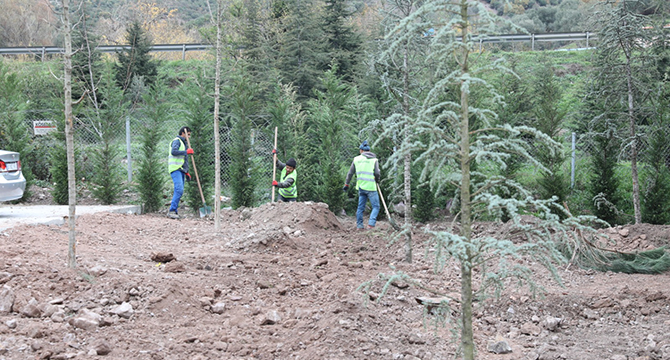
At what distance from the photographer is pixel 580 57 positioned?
88.9 ft

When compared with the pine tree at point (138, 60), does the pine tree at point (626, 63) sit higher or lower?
lower

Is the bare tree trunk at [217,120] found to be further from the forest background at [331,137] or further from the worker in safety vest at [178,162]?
the worker in safety vest at [178,162]

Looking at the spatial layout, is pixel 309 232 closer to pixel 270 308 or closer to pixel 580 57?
pixel 270 308

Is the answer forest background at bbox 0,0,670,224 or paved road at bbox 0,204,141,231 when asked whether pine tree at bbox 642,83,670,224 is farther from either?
paved road at bbox 0,204,141,231

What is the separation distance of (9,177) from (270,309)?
7550 mm

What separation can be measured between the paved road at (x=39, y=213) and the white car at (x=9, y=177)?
0.44 m

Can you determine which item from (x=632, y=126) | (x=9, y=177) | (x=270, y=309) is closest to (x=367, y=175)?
(x=632, y=126)

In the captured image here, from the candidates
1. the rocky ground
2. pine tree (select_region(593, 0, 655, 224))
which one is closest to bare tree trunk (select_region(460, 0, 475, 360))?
the rocky ground

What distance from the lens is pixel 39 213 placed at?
426 inches

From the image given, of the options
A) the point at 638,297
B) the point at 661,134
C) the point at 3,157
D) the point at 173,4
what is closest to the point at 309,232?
the point at 638,297

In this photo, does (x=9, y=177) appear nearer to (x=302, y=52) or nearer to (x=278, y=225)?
(x=278, y=225)

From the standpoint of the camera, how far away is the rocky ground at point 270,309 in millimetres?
4477

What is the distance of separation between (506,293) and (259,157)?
8.58 m

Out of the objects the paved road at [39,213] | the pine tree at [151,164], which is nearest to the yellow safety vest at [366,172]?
the pine tree at [151,164]
